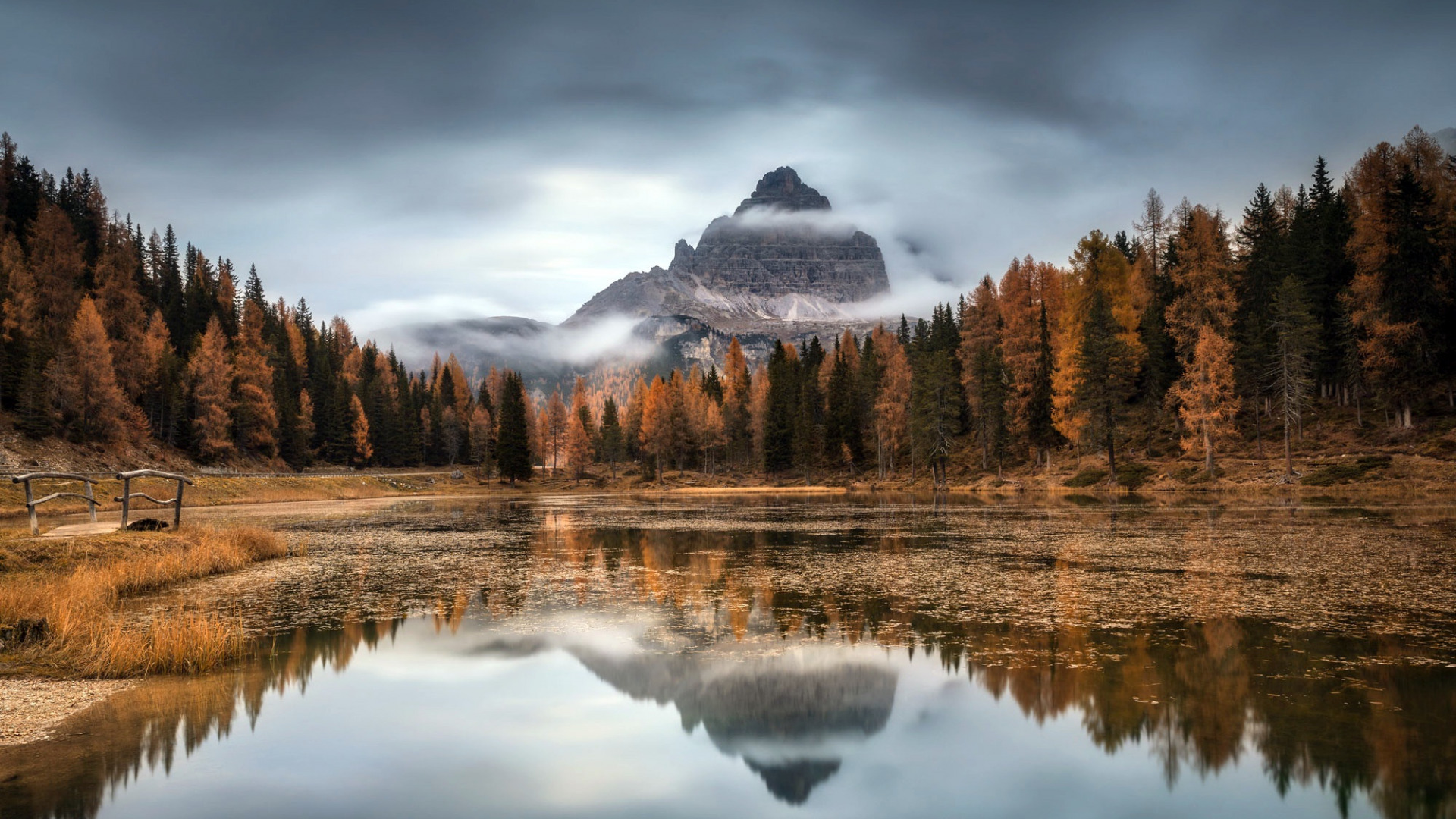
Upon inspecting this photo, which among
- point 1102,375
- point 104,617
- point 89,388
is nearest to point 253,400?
point 89,388

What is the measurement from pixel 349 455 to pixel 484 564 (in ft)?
352

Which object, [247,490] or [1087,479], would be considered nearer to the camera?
[1087,479]

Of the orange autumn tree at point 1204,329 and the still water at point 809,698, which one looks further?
the orange autumn tree at point 1204,329

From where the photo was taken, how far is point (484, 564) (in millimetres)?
28250

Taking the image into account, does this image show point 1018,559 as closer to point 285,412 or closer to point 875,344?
point 875,344

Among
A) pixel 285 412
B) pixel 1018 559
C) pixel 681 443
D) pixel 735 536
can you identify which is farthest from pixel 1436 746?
pixel 285 412

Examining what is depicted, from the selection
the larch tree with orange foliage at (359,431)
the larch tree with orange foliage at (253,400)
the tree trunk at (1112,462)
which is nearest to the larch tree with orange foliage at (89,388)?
the larch tree with orange foliage at (253,400)

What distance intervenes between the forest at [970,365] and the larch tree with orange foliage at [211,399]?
27 centimetres

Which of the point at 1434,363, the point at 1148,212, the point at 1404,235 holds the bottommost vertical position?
the point at 1434,363

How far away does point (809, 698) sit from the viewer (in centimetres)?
1216

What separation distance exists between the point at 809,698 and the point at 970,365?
75.5 metres

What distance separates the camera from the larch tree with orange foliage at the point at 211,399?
88750 mm

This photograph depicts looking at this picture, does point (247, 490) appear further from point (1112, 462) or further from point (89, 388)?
point (1112, 462)

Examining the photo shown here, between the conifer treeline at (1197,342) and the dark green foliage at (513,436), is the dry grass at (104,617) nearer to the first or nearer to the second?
the conifer treeline at (1197,342)
